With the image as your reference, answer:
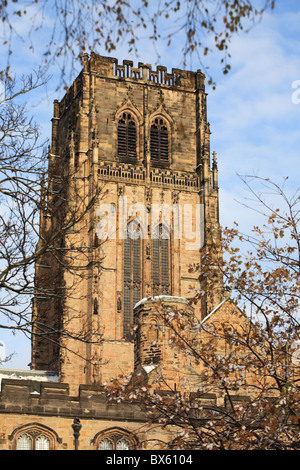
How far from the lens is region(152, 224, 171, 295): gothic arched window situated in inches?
2233

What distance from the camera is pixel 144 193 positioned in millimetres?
57844

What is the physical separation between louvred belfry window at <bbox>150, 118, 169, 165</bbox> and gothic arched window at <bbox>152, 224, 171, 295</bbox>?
16.7ft

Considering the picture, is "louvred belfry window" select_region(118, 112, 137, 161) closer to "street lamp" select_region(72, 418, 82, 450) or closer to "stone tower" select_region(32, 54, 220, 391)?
"stone tower" select_region(32, 54, 220, 391)

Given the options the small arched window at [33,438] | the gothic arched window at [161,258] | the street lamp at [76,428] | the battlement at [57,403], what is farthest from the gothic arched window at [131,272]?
the small arched window at [33,438]

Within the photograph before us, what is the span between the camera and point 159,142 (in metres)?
61.4

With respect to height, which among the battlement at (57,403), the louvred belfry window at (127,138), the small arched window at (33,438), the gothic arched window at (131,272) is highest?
the louvred belfry window at (127,138)

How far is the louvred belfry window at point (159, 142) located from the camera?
199 ft

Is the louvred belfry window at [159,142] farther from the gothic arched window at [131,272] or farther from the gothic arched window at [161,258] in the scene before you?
the gothic arched window at [131,272]

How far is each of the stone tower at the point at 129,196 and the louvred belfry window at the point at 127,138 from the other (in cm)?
6

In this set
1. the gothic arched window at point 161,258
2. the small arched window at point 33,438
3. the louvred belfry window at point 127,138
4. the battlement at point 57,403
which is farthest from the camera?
the louvred belfry window at point 127,138

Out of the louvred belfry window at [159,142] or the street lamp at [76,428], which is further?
the louvred belfry window at [159,142]

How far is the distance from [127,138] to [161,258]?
8446 mm

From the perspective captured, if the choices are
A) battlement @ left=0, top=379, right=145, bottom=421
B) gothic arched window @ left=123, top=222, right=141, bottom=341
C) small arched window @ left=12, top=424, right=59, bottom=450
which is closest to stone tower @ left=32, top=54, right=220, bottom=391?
gothic arched window @ left=123, top=222, right=141, bottom=341
